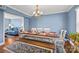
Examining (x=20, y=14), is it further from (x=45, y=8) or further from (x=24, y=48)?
(x=24, y=48)

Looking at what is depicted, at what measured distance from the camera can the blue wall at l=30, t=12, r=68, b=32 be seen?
1702 millimetres

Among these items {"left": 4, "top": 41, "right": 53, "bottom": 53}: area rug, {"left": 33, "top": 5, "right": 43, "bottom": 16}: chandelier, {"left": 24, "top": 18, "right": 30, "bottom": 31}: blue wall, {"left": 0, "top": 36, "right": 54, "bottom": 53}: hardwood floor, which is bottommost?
{"left": 4, "top": 41, "right": 53, "bottom": 53}: area rug

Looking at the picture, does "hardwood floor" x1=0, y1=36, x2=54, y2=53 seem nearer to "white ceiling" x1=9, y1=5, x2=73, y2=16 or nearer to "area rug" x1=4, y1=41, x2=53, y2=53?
"area rug" x1=4, y1=41, x2=53, y2=53

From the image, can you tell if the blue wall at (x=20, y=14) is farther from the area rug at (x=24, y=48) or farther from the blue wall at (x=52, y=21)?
the area rug at (x=24, y=48)

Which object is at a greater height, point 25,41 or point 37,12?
point 37,12

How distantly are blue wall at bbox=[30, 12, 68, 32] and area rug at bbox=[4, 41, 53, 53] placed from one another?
36 cm

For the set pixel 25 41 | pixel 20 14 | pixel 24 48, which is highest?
pixel 20 14

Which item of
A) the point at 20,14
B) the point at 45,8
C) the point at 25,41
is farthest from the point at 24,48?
the point at 45,8

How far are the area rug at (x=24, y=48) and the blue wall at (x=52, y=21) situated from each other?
0.36 m

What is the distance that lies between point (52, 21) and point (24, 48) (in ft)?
2.23

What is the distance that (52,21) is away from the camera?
1.75 meters

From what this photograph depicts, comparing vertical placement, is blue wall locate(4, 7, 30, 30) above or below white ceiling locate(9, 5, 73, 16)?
below

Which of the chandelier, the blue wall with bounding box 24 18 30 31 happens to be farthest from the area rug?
the chandelier
